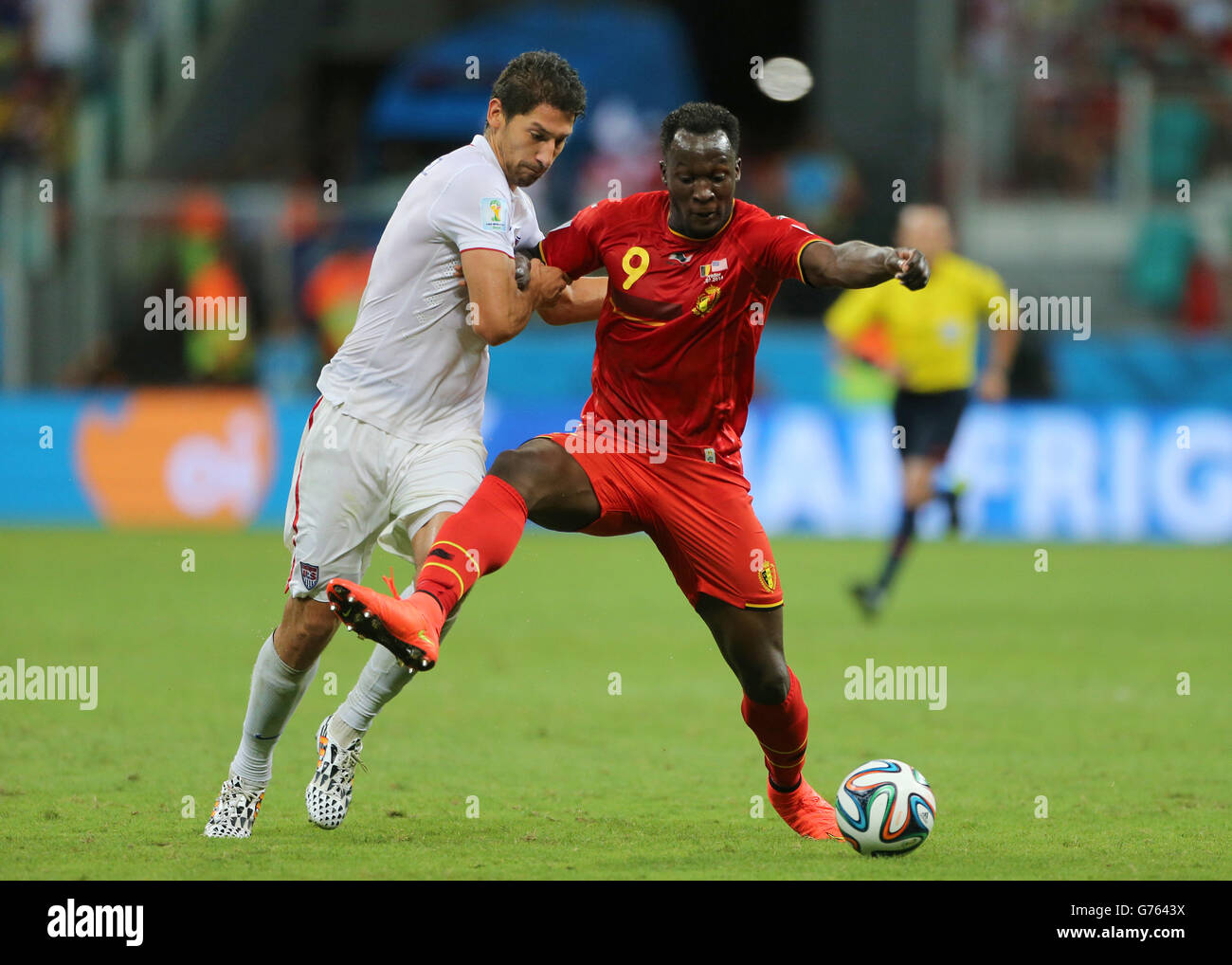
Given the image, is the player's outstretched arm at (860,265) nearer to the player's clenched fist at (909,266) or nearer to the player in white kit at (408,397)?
the player's clenched fist at (909,266)

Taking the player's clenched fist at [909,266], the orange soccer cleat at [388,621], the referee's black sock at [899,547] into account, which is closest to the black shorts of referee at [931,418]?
the referee's black sock at [899,547]

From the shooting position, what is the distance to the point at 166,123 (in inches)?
923

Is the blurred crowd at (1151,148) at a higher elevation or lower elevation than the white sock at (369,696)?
higher

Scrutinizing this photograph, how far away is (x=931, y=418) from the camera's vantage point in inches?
496

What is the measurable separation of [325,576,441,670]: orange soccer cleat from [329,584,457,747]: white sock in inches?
42.0

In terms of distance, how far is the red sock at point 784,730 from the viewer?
5957 millimetres

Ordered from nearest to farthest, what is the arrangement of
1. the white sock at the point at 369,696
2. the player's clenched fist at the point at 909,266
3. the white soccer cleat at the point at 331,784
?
the player's clenched fist at the point at 909,266 → the white soccer cleat at the point at 331,784 → the white sock at the point at 369,696

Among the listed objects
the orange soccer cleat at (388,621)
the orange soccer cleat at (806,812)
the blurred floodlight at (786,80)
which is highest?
the blurred floodlight at (786,80)

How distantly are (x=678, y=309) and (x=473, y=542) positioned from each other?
1086mm

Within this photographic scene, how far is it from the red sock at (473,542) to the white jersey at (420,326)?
53 cm

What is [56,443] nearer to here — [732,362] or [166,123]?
[166,123]

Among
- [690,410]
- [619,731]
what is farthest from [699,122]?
[619,731]

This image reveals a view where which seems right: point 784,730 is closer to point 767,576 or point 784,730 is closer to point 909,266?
point 767,576
